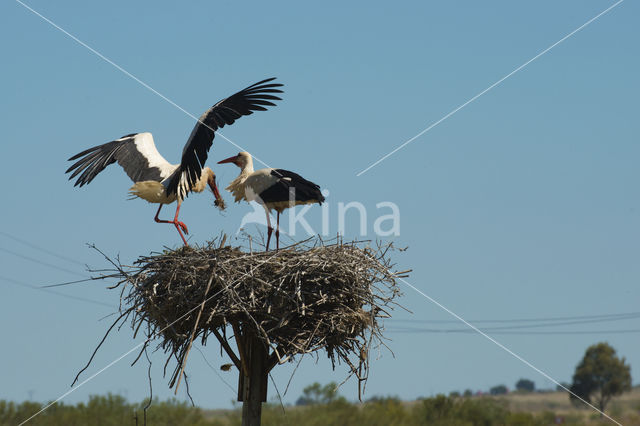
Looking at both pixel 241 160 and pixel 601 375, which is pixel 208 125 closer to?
pixel 241 160

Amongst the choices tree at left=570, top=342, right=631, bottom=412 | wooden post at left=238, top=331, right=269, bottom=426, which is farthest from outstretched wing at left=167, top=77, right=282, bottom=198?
tree at left=570, top=342, right=631, bottom=412

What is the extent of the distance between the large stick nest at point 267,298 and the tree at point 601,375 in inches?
1329

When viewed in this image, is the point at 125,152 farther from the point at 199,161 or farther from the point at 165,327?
the point at 165,327

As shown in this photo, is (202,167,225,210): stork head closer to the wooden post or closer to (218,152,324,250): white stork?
(218,152,324,250): white stork

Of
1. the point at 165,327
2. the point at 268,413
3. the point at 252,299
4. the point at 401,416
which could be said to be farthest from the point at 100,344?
the point at 401,416

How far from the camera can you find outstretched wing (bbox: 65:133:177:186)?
10727 millimetres

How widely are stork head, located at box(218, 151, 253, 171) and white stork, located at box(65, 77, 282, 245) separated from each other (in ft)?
1.31

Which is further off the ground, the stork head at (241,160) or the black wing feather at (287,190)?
the stork head at (241,160)

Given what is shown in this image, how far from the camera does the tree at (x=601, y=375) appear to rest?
40.5 metres

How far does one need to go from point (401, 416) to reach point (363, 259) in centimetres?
1470

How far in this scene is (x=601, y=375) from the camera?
137 ft

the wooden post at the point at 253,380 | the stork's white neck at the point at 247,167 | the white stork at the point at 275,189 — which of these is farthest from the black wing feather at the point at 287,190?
the wooden post at the point at 253,380

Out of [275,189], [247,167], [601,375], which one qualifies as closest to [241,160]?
[247,167]

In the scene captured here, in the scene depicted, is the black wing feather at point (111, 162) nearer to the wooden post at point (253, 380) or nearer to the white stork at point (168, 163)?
the white stork at point (168, 163)
